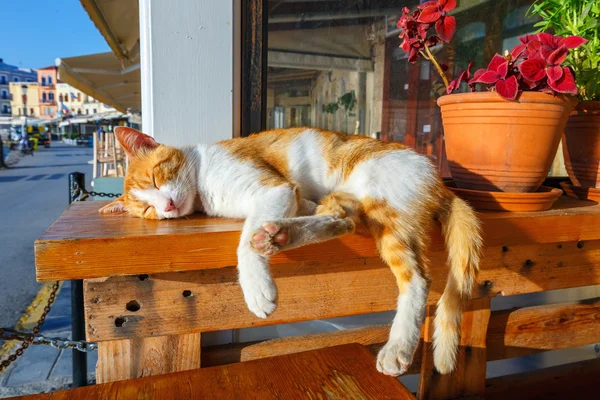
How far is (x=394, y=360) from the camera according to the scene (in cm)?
84

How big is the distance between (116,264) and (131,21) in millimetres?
3449

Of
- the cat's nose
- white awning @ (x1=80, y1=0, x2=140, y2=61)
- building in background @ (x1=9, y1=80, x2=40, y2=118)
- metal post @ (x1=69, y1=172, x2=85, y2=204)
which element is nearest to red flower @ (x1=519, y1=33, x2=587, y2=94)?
the cat's nose

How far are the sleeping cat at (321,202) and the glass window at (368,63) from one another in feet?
2.62

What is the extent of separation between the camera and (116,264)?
79 centimetres

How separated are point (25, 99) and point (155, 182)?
2293 inches

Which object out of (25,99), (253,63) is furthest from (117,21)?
(25,99)

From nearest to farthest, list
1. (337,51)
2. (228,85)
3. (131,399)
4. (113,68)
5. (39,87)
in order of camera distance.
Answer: (131,399), (228,85), (337,51), (113,68), (39,87)

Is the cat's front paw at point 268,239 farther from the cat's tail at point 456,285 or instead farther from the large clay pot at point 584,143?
the large clay pot at point 584,143

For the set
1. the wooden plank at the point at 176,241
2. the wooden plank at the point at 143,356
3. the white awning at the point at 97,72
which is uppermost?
the white awning at the point at 97,72

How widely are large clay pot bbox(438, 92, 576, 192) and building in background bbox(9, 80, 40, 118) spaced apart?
55604 millimetres

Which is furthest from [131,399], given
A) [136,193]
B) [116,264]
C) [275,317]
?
[136,193]

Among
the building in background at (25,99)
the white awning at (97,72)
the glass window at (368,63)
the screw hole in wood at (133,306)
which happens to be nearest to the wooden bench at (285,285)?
the screw hole in wood at (133,306)

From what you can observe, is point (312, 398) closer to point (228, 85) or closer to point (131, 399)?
point (131, 399)

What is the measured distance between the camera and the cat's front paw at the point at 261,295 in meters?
0.79
